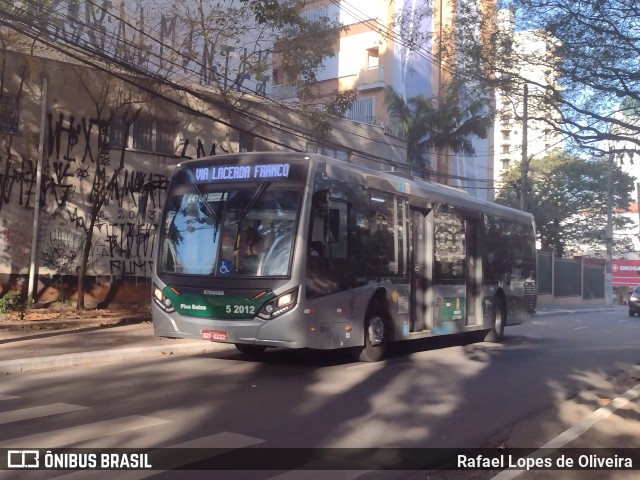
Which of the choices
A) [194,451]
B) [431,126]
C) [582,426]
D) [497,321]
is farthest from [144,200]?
[431,126]

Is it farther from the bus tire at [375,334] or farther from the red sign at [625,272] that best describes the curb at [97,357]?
the red sign at [625,272]

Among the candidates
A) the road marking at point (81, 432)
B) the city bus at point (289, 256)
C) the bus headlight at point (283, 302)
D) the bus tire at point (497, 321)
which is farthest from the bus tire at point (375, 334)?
the bus tire at point (497, 321)

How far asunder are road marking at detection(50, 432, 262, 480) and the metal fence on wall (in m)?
34.1

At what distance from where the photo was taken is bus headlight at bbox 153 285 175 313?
9930mm

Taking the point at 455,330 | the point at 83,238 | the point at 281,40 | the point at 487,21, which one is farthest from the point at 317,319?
the point at 281,40

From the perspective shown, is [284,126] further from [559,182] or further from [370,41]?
[559,182]

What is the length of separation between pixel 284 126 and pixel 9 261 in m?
9.08

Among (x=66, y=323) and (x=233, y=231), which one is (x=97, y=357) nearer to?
(x=233, y=231)

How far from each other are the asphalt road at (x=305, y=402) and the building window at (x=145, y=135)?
27.8 feet

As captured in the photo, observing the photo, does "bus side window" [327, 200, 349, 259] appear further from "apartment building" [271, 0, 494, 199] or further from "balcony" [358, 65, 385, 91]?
"balcony" [358, 65, 385, 91]

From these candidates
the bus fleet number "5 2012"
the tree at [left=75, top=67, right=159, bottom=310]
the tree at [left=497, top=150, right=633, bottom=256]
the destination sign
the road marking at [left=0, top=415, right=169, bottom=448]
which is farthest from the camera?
the tree at [left=497, top=150, right=633, bottom=256]

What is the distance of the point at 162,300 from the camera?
10039 millimetres

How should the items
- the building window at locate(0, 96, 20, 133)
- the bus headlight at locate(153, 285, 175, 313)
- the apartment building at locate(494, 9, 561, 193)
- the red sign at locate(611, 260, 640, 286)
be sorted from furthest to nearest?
1. the red sign at locate(611, 260, 640, 286)
2. the building window at locate(0, 96, 20, 133)
3. the apartment building at locate(494, 9, 561, 193)
4. the bus headlight at locate(153, 285, 175, 313)

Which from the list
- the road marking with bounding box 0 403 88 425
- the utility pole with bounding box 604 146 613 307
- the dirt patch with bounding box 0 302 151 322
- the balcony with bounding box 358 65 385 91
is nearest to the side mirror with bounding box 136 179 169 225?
the dirt patch with bounding box 0 302 151 322
